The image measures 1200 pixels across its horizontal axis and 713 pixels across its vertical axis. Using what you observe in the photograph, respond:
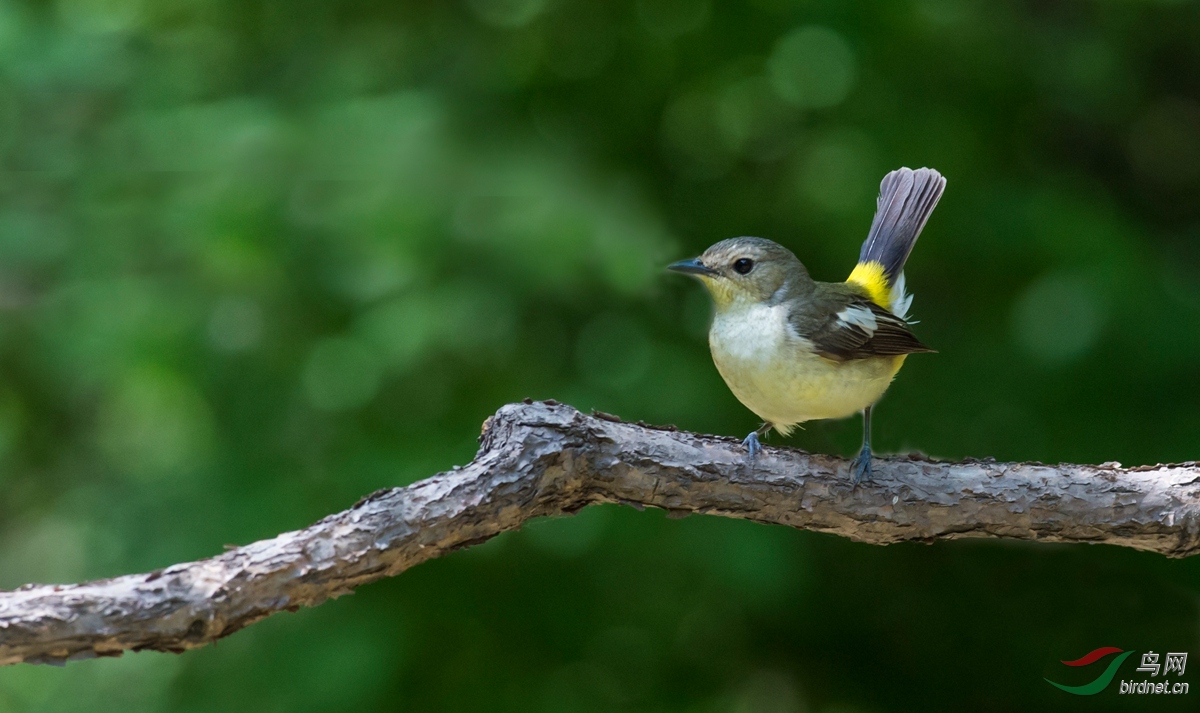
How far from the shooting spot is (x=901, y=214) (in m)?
4.59

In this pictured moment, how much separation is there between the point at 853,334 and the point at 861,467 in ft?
1.91

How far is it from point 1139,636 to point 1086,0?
3686 mm

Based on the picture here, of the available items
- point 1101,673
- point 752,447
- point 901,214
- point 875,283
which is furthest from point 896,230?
point 1101,673

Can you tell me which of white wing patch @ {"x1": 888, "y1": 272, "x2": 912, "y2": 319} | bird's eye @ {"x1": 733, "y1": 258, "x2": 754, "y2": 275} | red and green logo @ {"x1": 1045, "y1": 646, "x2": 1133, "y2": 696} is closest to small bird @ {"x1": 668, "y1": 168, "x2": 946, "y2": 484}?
bird's eye @ {"x1": 733, "y1": 258, "x2": 754, "y2": 275}

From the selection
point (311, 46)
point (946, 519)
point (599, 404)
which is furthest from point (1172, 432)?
point (311, 46)

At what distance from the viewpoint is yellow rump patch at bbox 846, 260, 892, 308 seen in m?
4.54

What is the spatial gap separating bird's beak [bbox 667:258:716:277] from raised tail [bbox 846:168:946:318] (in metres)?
0.84

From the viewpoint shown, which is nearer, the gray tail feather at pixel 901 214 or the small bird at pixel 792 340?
the small bird at pixel 792 340

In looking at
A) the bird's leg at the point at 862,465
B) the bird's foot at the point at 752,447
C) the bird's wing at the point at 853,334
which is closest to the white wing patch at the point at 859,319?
the bird's wing at the point at 853,334

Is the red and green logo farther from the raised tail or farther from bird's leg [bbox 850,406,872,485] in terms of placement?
bird's leg [bbox 850,406,872,485]

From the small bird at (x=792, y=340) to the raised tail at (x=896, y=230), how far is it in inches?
6.3

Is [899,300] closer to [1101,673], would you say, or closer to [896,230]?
[896,230]

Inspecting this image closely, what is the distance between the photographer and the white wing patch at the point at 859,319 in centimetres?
397

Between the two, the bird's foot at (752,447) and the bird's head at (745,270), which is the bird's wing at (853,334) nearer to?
the bird's head at (745,270)
